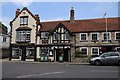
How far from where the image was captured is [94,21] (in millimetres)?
42156

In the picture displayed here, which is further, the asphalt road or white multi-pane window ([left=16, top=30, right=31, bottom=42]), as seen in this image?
white multi-pane window ([left=16, top=30, right=31, bottom=42])

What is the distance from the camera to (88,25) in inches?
1574

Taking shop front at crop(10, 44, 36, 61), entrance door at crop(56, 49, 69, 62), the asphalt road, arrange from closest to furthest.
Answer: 1. the asphalt road
2. entrance door at crop(56, 49, 69, 62)
3. shop front at crop(10, 44, 36, 61)

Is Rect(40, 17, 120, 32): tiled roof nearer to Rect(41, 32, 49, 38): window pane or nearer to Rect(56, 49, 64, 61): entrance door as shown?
Rect(41, 32, 49, 38): window pane

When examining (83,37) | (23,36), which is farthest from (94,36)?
(23,36)

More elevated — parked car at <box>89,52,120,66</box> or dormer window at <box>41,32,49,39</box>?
dormer window at <box>41,32,49,39</box>

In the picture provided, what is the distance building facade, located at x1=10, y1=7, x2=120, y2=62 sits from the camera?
37.4 metres

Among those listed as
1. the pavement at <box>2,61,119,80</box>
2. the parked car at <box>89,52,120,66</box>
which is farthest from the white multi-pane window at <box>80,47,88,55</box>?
the pavement at <box>2,61,119,80</box>

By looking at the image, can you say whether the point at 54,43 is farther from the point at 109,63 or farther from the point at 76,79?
the point at 76,79

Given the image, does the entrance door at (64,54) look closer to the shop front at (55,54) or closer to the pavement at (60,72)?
the shop front at (55,54)

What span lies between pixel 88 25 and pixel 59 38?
18.2 ft

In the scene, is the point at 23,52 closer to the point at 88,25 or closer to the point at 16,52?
the point at 16,52

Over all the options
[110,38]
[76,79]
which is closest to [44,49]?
[110,38]

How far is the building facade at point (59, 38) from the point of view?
123ft
